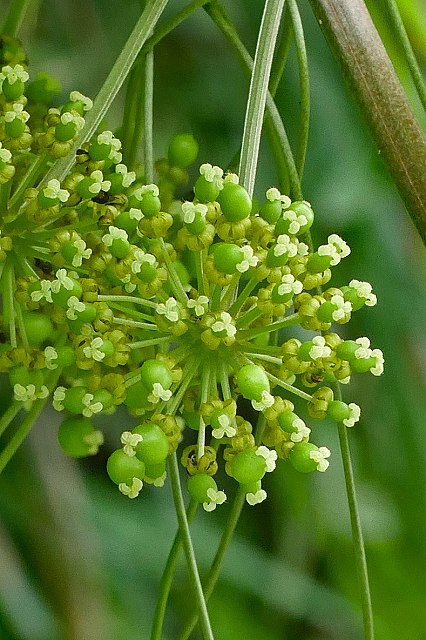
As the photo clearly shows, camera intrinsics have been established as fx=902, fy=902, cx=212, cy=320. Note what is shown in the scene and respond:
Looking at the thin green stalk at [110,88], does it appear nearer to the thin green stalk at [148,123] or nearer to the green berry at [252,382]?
the thin green stalk at [148,123]

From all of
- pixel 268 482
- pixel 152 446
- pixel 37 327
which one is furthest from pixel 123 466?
pixel 268 482

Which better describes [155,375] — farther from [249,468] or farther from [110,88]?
[110,88]

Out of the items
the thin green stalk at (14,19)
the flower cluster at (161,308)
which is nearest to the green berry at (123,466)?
the flower cluster at (161,308)

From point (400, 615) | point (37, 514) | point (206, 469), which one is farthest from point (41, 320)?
point (400, 615)

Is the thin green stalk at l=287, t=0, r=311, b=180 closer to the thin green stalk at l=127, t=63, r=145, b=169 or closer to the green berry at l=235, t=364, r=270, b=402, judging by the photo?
the thin green stalk at l=127, t=63, r=145, b=169

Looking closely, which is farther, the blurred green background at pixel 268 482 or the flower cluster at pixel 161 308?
the blurred green background at pixel 268 482

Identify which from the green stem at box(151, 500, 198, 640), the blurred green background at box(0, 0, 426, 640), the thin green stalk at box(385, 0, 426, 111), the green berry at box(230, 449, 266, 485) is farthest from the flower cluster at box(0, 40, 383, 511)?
the blurred green background at box(0, 0, 426, 640)
